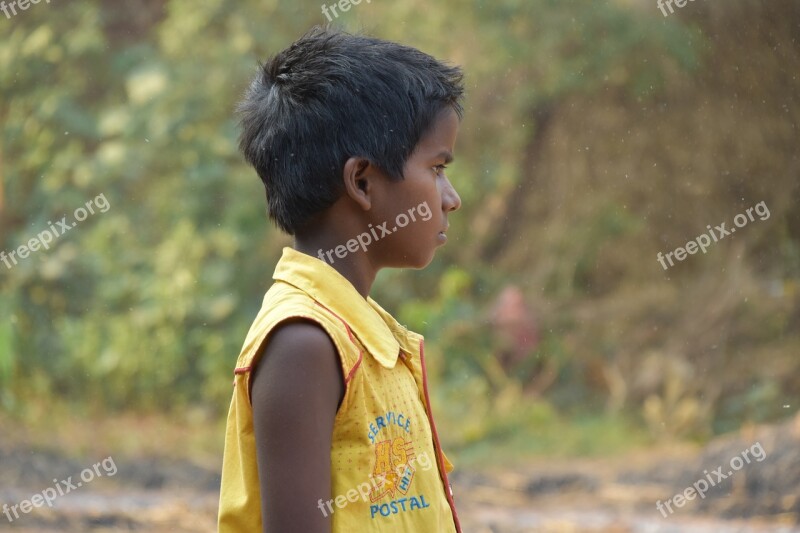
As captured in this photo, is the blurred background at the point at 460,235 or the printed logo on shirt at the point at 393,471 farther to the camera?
the blurred background at the point at 460,235

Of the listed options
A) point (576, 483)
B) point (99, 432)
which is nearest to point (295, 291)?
point (576, 483)

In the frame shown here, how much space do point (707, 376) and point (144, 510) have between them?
226cm

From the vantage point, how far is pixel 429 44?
4.34m

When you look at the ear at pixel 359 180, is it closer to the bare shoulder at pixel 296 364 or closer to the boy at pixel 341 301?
the boy at pixel 341 301

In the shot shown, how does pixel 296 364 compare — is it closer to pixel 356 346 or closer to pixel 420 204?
pixel 356 346

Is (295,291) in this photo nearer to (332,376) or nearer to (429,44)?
(332,376)

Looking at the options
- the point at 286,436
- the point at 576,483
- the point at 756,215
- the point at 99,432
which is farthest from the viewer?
the point at 756,215

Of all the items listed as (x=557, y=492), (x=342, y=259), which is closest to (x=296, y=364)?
(x=342, y=259)

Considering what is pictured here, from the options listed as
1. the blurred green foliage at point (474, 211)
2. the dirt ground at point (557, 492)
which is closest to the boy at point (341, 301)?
the dirt ground at point (557, 492)

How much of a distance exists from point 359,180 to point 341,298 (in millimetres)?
121

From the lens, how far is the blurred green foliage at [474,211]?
4250 millimetres

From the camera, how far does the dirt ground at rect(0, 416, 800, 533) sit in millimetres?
3176

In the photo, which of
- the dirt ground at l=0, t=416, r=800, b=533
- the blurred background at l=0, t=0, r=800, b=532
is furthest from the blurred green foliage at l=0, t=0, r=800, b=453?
the dirt ground at l=0, t=416, r=800, b=533

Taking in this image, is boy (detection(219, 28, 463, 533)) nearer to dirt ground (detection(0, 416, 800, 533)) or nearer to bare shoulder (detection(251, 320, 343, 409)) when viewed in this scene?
bare shoulder (detection(251, 320, 343, 409))
